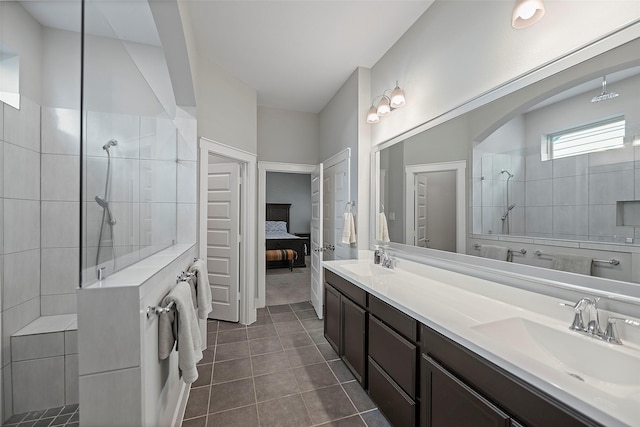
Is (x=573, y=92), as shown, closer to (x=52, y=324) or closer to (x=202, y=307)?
(x=202, y=307)

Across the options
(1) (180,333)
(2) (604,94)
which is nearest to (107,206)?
(1) (180,333)

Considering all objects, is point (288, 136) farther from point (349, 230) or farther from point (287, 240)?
point (287, 240)

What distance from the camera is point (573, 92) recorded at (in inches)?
45.8

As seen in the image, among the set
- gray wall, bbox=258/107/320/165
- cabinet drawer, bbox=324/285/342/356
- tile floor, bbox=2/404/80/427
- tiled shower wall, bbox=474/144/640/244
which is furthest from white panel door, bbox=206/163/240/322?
tiled shower wall, bbox=474/144/640/244

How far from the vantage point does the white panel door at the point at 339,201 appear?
307cm

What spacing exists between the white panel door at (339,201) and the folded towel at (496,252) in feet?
5.18

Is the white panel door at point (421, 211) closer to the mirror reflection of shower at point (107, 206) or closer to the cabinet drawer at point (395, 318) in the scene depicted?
the cabinet drawer at point (395, 318)

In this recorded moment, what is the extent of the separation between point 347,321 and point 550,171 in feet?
5.28

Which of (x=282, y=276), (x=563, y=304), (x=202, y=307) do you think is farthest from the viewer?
(x=282, y=276)

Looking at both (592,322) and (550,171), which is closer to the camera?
(592,322)

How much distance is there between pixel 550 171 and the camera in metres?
1.24

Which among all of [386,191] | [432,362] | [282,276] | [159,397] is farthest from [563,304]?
[282,276]

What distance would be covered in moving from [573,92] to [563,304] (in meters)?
0.93

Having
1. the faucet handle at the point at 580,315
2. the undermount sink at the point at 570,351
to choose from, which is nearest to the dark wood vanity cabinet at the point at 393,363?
the undermount sink at the point at 570,351
